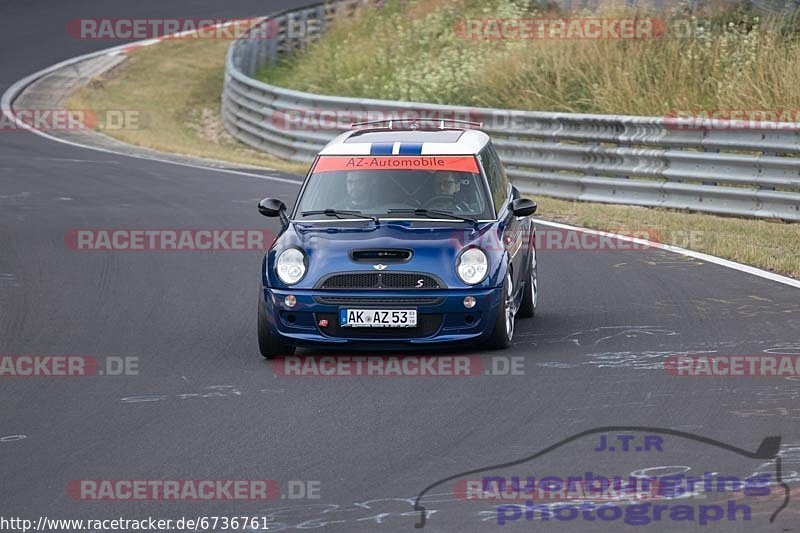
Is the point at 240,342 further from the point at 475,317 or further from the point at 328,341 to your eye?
the point at 475,317

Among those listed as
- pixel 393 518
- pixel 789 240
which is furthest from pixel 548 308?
pixel 393 518

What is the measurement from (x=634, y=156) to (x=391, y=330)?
976cm

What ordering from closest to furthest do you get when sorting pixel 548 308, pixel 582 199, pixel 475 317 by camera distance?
pixel 475 317, pixel 548 308, pixel 582 199

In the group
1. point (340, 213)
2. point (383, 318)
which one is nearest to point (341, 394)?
point (383, 318)

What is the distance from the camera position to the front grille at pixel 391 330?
1001cm

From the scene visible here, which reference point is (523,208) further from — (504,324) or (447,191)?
(504,324)

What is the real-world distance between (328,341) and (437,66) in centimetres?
1800

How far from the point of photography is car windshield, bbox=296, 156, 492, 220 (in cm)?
1099

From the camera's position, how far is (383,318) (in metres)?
9.95

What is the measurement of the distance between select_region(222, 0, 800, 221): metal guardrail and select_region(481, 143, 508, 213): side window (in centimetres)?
588

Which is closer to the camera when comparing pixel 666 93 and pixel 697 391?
pixel 697 391

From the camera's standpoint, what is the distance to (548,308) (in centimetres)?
1220

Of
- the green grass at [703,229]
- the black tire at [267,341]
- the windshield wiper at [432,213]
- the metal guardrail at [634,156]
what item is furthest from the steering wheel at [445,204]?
the metal guardrail at [634,156]

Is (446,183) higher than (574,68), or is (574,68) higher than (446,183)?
(446,183)
